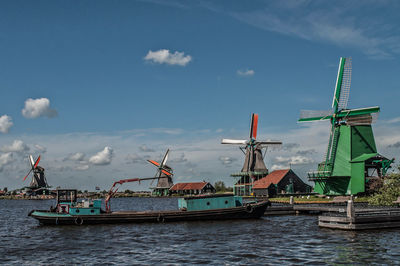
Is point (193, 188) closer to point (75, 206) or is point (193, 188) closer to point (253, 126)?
point (253, 126)

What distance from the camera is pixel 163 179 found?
140 m

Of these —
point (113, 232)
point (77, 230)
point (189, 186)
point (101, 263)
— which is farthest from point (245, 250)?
point (189, 186)

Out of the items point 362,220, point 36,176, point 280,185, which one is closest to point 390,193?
point 362,220

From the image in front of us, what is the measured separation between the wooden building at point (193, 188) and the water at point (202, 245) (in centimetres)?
8895

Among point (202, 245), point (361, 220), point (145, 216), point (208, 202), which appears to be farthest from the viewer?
point (208, 202)

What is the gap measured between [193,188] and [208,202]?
8691 centimetres

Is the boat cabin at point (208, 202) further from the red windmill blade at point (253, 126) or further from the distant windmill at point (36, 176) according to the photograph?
the distant windmill at point (36, 176)

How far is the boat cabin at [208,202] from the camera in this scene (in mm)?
41750

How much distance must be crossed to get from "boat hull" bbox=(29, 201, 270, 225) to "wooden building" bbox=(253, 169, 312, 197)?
4835 centimetres

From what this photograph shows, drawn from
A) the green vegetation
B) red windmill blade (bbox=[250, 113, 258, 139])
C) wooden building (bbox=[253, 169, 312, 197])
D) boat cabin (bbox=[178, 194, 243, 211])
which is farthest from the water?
red windmill blade (bbox=[250, 113, 258, 139])

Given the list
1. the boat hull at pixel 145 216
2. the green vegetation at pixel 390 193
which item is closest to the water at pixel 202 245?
the boat hull at pixel 145 216

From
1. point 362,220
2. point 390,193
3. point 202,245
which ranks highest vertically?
point 390,193

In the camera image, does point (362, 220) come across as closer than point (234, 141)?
Yes

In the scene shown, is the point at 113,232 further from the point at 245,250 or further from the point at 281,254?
the point at 281,254
